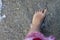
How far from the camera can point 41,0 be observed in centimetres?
199

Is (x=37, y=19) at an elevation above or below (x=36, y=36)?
above

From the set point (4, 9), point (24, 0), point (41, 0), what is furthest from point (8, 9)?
point (41, 0)

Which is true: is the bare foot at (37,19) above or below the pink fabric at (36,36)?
above

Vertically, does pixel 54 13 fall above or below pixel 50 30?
above

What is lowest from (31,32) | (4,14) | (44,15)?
(31,32)

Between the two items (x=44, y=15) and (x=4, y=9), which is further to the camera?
(x=4, y=9)

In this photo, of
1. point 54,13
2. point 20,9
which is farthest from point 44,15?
point 20,9

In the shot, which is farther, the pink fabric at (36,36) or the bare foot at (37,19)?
the bare foot at (37,19)

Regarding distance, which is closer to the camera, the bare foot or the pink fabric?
the pink fabric

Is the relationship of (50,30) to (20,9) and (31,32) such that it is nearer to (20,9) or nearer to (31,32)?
(31,32)

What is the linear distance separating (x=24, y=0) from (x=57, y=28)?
1.29ft

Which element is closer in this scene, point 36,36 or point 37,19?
point 36,36

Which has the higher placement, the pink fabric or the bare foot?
the bare foot

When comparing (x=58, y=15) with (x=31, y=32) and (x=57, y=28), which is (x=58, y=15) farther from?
(x=31, y=32)
